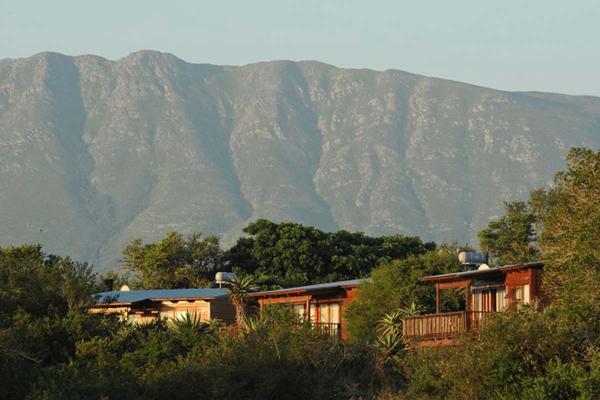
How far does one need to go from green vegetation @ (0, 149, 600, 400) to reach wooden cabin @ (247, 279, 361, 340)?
2713mm

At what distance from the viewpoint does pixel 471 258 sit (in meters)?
66.4

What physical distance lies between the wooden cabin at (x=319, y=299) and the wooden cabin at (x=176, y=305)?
1.52 m

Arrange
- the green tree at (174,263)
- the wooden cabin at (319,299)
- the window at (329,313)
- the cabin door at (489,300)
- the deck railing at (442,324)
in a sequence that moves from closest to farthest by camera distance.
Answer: the deck railing at (442,324)
the cabin door at (489,300)
the wooden cabin at (319,299)
the window at (329,313)
the green tree at (174,263)

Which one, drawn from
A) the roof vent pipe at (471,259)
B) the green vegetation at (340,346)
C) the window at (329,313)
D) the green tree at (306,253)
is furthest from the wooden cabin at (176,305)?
the green tree at (306,253)

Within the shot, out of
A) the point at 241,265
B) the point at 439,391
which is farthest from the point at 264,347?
the point at 241,265

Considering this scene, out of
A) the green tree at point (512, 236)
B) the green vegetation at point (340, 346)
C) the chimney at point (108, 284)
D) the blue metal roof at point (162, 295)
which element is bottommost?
the green vegetation at point (340, 346)

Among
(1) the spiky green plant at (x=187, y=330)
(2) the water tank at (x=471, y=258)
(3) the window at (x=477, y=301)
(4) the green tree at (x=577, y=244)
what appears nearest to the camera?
(4) the green tree at (x=577, y=244)

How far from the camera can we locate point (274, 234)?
100m

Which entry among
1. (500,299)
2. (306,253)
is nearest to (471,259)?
(500,299)

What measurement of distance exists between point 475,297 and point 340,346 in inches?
418

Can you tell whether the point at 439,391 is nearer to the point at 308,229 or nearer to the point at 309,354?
the point at 309,354

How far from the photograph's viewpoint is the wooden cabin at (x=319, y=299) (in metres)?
66.6

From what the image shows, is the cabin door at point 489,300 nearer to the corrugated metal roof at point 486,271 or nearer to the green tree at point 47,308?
the corrugated metal roof at point 486,271

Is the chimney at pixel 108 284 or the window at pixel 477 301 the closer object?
the window at pixel 477 301
